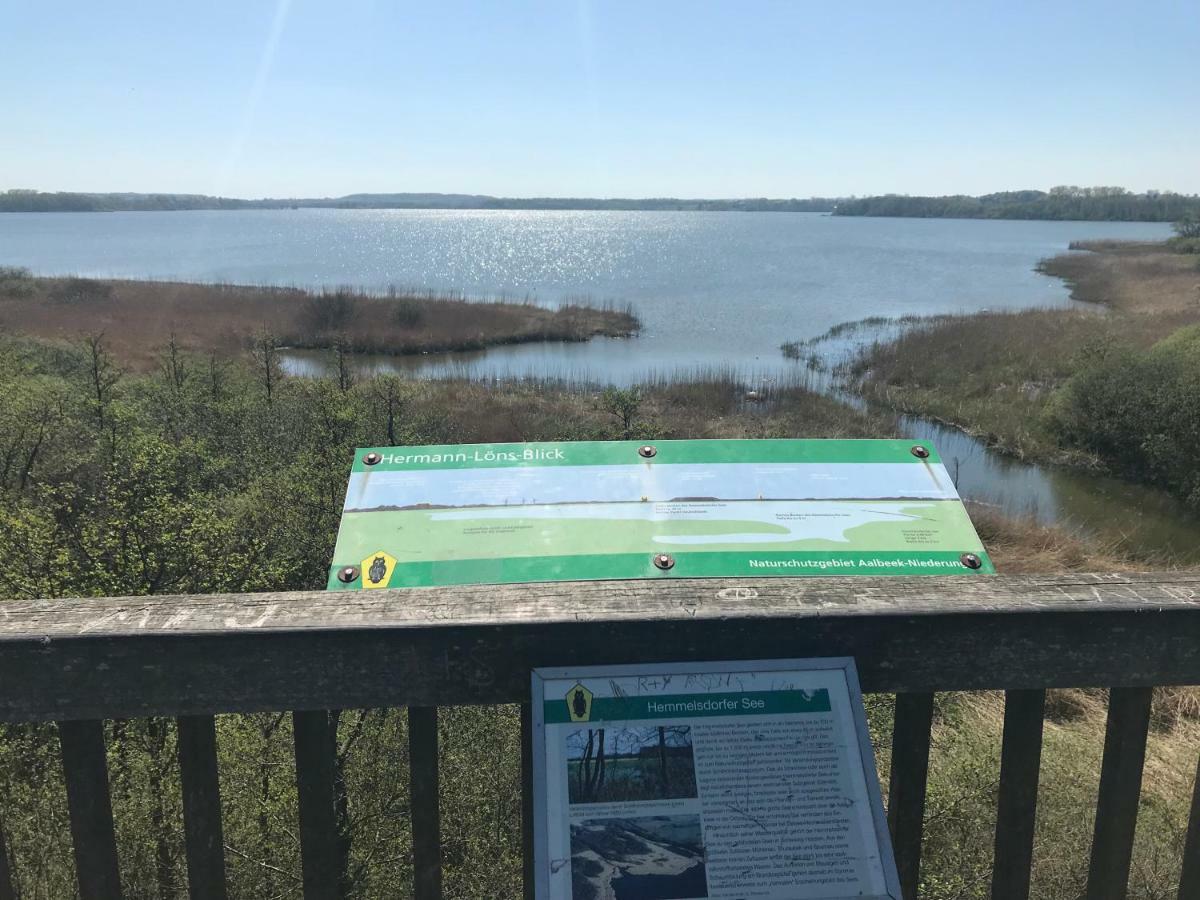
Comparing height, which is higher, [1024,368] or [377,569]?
[377,569]

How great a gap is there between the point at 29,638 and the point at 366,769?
3.66 m

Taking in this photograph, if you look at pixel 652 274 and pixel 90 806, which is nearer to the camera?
pixel 90 806

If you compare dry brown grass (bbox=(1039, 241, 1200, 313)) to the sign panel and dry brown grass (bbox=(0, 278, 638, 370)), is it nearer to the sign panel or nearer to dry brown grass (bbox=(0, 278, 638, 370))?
dry brown grass (bbox=(0, 278, 638, 370))

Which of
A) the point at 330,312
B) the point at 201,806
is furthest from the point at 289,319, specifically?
the point at 201,806

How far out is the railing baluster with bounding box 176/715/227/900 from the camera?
1.61m

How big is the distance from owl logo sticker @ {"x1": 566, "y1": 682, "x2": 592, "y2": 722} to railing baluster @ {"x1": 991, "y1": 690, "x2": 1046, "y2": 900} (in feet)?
2.76

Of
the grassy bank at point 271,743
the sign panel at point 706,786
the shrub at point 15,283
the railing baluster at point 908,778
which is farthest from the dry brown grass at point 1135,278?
the shrub at point 15,283

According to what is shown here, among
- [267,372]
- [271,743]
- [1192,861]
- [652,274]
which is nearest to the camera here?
[1192,861]

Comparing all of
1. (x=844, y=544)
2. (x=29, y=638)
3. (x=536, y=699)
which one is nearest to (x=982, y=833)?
(x=844, y=544)

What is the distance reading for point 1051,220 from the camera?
18450 cm

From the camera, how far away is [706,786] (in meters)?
1.45

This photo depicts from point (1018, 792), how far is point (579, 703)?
3.08 ft

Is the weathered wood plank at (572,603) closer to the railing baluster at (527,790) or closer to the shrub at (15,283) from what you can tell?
the railing baluster at (527,790)

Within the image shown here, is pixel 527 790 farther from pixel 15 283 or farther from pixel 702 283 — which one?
pixel 702 283
